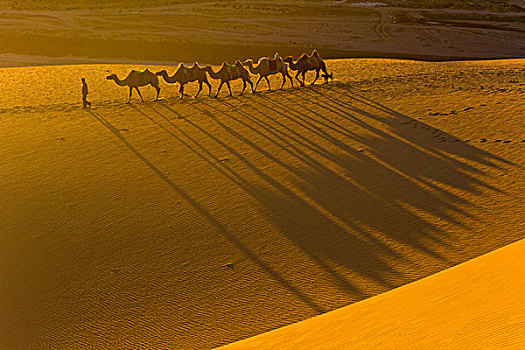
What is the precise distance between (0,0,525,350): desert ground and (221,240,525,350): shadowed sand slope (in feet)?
0.09

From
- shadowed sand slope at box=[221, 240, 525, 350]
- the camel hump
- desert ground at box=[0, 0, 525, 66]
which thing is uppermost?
the camel hump

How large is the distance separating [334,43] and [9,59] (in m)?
19.8

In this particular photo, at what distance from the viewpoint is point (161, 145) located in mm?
12156

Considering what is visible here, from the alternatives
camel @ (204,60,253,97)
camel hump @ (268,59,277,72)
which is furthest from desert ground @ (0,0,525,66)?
camel @ (204,60,253,97)

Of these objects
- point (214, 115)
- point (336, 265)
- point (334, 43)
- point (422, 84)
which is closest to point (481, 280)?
point (336, 265)

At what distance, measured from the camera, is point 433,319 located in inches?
198

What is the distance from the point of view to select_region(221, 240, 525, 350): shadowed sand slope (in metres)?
4.53

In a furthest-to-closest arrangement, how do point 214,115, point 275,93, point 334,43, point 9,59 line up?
1. point 334,43
2. point 9,59
3. point 275,93
4. point 214,115

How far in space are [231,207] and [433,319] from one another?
15.5ft

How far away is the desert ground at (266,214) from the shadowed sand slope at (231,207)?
4 centimetres

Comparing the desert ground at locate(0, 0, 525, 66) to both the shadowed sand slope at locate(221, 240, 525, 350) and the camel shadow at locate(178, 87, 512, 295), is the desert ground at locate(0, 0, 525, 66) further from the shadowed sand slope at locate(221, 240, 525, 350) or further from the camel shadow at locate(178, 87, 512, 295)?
the shadowed sand slope at locate(221, 240, 525, 350)

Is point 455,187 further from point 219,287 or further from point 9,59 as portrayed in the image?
point 9,59

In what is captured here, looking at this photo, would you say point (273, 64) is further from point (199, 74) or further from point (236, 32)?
point (236, 32)

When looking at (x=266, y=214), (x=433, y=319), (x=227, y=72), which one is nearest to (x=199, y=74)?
(x=227, y=72)
